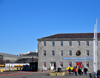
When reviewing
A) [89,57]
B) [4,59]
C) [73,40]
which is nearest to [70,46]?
[73,40]

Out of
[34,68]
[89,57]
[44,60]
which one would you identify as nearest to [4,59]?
[34,68]

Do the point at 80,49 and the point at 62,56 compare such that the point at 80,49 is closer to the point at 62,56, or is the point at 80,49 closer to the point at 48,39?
the point at 62,56

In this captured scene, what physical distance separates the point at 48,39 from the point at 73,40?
26.0 ft

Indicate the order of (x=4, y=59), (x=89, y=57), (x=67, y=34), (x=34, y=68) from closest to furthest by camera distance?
(x=89, y=57) < (x=67, y=34) < (x=34, y=68) < (x=4, y=59)

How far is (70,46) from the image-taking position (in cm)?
6475

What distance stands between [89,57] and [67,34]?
11.3 m

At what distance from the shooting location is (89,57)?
63.8 metres

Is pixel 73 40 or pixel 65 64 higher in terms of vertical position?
pixel 73 40

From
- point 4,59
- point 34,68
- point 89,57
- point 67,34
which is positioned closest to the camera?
point 89,57

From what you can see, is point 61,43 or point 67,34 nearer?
point 61,43

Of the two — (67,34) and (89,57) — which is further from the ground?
(67,34)

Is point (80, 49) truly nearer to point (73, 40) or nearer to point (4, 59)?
point (73, 40)

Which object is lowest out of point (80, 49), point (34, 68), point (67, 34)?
point (34, 68)

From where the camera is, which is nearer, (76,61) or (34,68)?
(76,61)
